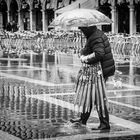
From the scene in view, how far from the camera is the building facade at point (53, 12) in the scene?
3916 centimetres

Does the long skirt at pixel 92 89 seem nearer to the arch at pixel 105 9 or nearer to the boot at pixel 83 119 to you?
the boot at pixel 83 119

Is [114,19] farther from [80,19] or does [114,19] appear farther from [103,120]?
[103,120]

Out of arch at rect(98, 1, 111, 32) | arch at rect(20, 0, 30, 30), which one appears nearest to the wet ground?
arch at rect(98, 1, 111, 32)

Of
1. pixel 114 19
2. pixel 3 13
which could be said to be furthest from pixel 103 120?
pixel 3 13

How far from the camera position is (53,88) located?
1474 cm

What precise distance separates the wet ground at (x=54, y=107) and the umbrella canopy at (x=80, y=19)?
108 centimetres

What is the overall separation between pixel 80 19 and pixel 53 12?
45.7 m

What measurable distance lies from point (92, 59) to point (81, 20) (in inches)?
24.0

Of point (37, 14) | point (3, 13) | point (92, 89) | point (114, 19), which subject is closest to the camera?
point (92, 89)

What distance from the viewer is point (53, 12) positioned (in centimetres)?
5441

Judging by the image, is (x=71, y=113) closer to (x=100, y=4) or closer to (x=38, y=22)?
(x=100, y=4)

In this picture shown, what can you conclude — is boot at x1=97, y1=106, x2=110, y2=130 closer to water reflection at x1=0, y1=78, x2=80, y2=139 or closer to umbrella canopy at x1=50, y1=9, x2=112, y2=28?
water reflection at x1=0, y1=78, x2=80, y2=139

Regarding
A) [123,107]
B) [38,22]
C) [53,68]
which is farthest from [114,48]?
[38,22]

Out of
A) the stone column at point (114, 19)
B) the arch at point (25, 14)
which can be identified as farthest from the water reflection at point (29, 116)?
the arch at point (25, 14)
